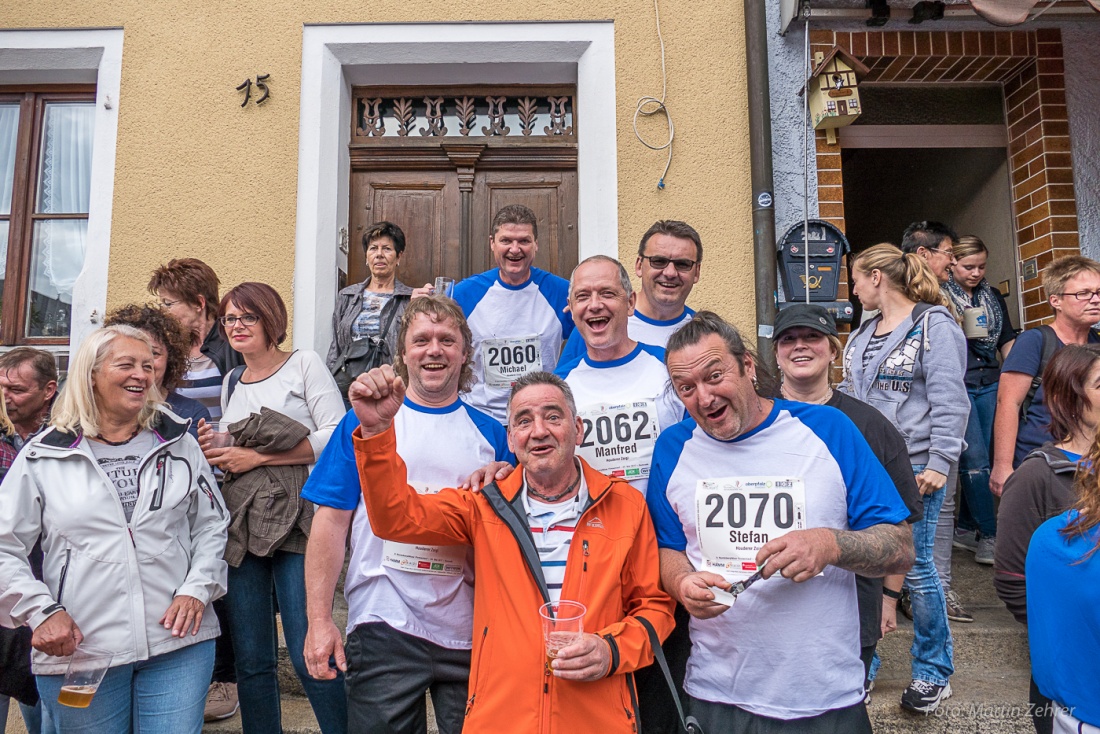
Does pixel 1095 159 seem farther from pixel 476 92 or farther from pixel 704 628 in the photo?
pixel 704 628

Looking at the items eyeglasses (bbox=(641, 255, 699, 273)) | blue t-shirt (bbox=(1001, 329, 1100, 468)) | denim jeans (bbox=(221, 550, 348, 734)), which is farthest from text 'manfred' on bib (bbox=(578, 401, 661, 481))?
blue t-shirt (bbox=(1001, 329, 1100, 468))

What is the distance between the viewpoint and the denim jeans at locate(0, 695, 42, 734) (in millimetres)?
2723

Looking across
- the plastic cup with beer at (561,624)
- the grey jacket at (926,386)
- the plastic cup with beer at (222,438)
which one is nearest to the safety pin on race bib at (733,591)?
the plastic cup with beer at (561,624)

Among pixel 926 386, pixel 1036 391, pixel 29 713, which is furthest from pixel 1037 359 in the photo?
pixel 29 713

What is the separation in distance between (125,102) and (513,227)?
3258 mm

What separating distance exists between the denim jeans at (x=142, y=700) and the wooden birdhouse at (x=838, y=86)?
178 inches

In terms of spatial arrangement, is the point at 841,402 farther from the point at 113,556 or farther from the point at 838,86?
the point at 838,86

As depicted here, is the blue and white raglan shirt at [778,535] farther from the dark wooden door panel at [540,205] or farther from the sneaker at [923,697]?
the dark wooden door panel at [540,205]

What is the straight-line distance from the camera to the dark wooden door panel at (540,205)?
5449 millimetres

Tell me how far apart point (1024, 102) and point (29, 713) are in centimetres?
654

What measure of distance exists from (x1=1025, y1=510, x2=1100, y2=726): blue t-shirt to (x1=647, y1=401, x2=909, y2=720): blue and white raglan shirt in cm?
35

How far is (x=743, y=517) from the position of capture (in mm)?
2154

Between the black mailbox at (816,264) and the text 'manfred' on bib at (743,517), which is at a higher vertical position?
the black mailbox at (816,264)

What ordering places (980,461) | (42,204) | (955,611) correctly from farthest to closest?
(42,204), (980,461), (955,611)
